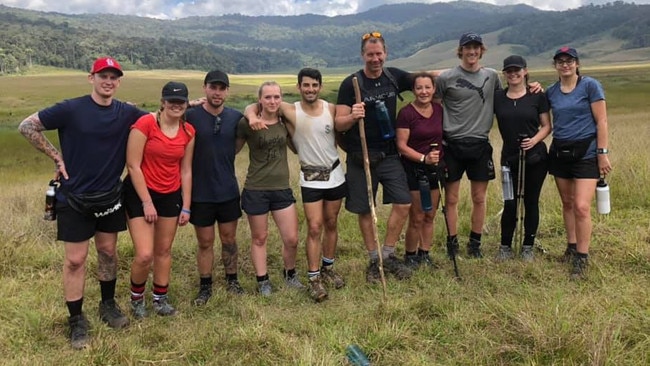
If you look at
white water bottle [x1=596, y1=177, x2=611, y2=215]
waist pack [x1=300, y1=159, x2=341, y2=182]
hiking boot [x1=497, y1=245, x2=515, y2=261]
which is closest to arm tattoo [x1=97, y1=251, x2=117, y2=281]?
waist pack [x1=300, y1=159, x2=341, y2=182]

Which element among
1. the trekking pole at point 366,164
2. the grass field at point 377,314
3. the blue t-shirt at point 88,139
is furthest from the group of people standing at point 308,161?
the grass field at point 377,314

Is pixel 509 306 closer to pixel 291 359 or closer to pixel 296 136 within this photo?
pixel 291 359

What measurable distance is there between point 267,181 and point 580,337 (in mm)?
3351

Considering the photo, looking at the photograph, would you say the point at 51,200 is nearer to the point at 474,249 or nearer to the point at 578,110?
the point at 474,249

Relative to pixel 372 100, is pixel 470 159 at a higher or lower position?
lower

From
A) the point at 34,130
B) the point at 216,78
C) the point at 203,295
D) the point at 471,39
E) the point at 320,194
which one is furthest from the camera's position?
the point at 471,39

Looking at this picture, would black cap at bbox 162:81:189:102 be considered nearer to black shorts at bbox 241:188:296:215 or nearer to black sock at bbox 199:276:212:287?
black shorts at bbox 241:188:296:215

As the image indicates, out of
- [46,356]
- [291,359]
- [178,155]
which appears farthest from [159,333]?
[178,155]

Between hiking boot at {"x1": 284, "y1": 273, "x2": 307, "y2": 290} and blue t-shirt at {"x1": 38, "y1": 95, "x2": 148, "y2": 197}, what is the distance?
231 cm

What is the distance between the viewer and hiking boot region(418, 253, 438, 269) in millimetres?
6226

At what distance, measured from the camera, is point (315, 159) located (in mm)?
5555

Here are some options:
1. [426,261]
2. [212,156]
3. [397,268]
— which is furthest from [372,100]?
[426,261]

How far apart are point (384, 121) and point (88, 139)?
3102 millimetres

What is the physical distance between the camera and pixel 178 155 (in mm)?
4863
